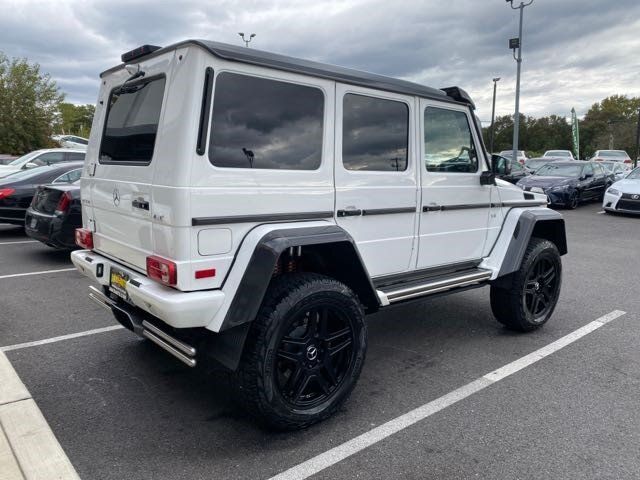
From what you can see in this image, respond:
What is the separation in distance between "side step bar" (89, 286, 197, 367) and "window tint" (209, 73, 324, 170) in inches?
41.3

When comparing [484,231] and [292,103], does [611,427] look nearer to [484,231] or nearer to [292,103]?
[484,231]

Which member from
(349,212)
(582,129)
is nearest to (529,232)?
(349,212)

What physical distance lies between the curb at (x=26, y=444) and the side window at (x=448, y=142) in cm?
308

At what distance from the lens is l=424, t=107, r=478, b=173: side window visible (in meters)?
3.88

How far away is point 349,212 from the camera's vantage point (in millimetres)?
3309

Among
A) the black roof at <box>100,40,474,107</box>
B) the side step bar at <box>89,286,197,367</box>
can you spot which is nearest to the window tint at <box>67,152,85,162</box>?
the black roof at <box>100,40,474,107</box>

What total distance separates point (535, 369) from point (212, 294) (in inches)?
106

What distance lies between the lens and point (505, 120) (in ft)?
253

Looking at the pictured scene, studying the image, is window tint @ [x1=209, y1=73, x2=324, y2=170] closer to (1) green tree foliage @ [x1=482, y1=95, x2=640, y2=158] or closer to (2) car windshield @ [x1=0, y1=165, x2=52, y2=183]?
(2) car windshield @ [x1=0, y1=165, x2=52, y2=183]

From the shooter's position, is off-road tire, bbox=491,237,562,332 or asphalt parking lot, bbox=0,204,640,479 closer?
asphalt parking lot, bbox=0,204,640,479

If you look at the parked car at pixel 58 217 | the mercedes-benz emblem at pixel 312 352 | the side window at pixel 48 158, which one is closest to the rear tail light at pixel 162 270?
the mercedes-benz emblem at pixel 312 352

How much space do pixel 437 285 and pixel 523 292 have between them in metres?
1.15

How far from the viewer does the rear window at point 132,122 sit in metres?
3.00

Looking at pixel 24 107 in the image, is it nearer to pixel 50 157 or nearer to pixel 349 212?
pixel 50 157
